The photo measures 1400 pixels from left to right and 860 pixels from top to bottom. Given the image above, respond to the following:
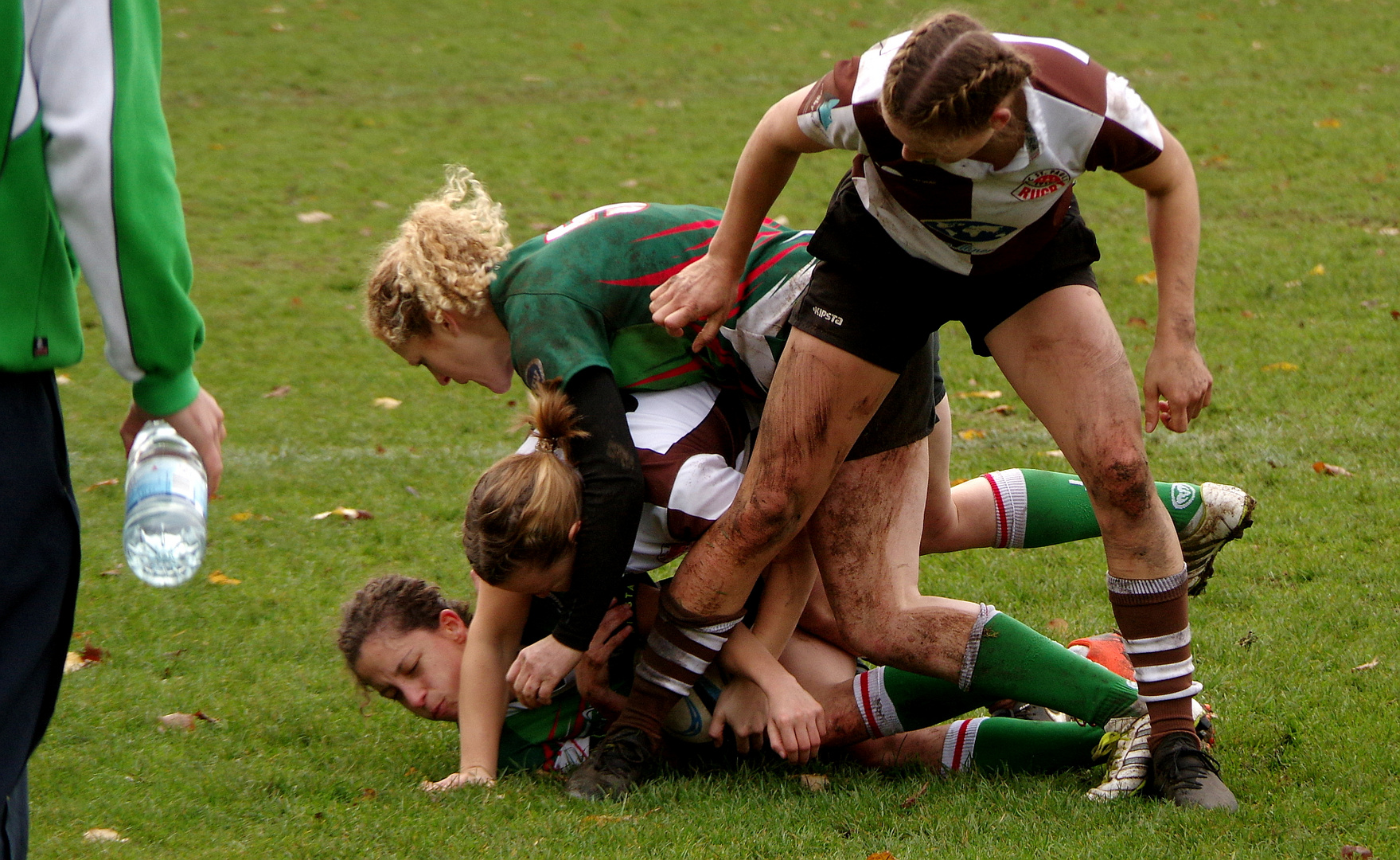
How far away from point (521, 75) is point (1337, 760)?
11.7m

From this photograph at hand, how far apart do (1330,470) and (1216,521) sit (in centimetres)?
178

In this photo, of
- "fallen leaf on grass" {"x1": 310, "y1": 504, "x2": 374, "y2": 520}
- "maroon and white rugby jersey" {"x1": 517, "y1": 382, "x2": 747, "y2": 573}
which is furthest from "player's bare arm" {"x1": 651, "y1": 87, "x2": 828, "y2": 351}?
"fallen leaf on grass" {"x1": 310, "y1": 504, "x2": 374, "y2": 520}

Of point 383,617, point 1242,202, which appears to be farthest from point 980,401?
point 1242,202

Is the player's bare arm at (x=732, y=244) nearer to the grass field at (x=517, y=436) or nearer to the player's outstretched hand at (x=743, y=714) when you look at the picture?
the player's outstretched hand at (x=743, y=714)

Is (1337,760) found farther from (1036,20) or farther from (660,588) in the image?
(1036,20)

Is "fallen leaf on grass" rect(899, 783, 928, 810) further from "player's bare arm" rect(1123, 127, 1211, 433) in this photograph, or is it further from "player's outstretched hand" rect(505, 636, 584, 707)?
"player's bare arm" rect(1123, 127, 1211, 433)

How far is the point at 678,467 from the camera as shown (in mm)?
3070

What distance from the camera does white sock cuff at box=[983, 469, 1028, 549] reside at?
3.54m

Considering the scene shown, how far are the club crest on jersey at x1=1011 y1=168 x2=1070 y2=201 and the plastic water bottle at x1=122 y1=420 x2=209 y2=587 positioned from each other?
1.53 meters

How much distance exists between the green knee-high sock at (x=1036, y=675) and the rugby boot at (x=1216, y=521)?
20.9 inches

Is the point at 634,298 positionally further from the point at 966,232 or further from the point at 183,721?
the point at 183,721

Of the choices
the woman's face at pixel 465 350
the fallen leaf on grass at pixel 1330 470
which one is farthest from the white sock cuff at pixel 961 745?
the fallen leaf on grass at pixel 1330 470

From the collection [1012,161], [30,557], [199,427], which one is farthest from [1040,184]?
[30,557]

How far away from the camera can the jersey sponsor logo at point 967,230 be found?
260cm
